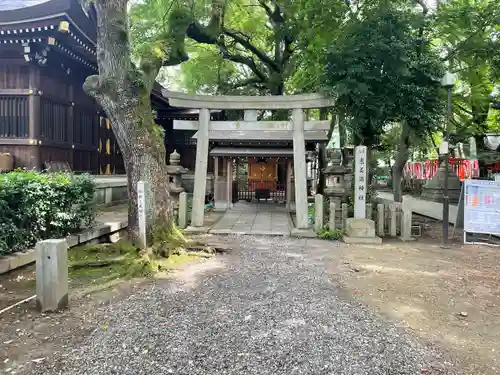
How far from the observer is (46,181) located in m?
6.23

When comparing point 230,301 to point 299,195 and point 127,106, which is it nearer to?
point 127,106

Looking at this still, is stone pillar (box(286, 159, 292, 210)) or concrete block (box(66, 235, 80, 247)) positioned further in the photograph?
stone pillar (box(286, 159, 292, 210))

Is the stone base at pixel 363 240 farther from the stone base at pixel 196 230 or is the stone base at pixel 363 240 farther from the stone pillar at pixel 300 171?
the stone base at pixel 196 230

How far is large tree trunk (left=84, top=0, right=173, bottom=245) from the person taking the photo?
6699 millimetres

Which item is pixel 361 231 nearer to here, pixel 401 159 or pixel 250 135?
pixel 250 135

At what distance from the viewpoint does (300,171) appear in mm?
10148

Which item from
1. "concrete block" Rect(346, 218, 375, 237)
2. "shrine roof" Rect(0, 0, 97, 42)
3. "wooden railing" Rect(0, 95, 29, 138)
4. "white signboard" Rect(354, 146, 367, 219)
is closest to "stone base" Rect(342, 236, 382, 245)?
"concrete block" Rect(346, 218, 375, 237)

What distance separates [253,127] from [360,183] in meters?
3.49

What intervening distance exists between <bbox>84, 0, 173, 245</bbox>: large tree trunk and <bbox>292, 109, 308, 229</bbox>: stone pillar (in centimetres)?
439

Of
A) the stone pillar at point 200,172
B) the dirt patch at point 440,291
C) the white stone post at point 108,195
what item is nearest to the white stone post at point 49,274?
the dirt patch at point 440,291

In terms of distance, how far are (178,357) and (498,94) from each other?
59.6ft

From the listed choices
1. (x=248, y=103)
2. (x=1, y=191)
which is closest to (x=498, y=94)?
(x=248, y=103)

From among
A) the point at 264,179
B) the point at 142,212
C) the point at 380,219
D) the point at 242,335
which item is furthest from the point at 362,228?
the point at 264,179

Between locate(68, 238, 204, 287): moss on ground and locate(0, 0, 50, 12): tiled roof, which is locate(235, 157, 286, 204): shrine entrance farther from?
locate(68, 238, 204, 287): moss on ground
